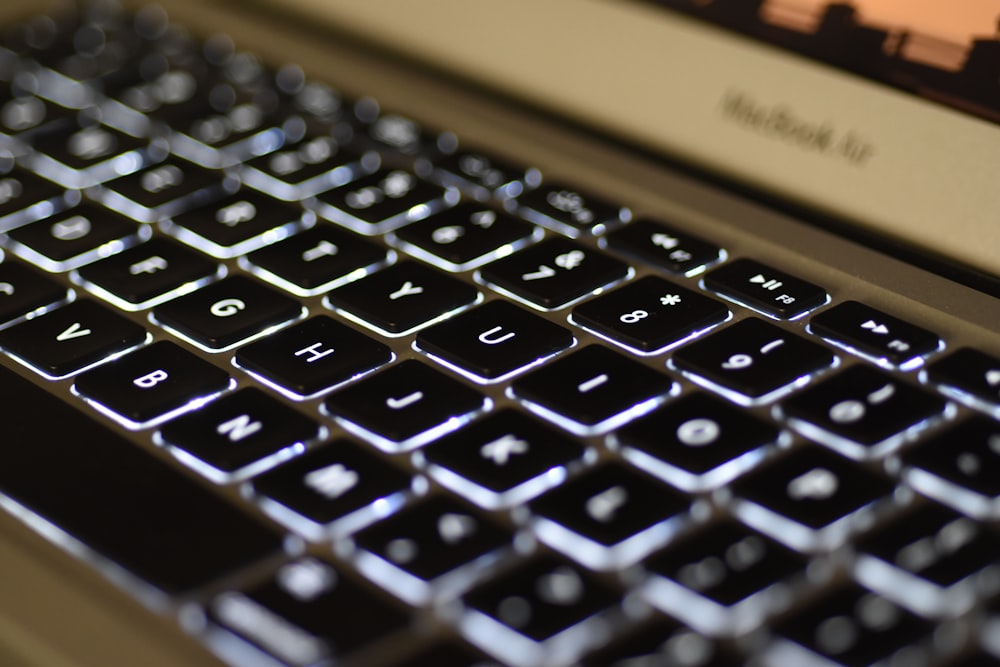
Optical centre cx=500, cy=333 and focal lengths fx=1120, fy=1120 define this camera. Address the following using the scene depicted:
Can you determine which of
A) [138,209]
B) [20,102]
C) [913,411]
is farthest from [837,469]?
[20,102]

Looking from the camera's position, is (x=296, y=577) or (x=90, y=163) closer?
(x=296, y=577)

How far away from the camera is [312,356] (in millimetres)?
376

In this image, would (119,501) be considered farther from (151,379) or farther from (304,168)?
(304,168)

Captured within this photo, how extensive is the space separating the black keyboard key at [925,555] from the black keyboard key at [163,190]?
0.32 metres

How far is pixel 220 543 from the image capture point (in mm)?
301

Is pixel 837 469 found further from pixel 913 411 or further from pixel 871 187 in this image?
pixel 871 187

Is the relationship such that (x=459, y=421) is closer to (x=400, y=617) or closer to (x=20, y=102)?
(x=400, y=617)

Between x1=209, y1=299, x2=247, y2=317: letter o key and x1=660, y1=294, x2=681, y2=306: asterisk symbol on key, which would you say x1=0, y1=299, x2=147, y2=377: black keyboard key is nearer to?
x1=209, y1=299, x2=247, y2=317: letter o key

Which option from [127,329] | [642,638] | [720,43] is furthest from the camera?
[720,43]

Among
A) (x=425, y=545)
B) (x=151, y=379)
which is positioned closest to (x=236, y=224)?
(x=151, y=379)

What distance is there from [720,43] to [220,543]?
32 centimetres

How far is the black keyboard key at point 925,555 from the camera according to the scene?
0.92ft

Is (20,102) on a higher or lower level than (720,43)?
lower

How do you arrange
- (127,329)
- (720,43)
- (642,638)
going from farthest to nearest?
(720,43)
(127,329)
(642,638)
